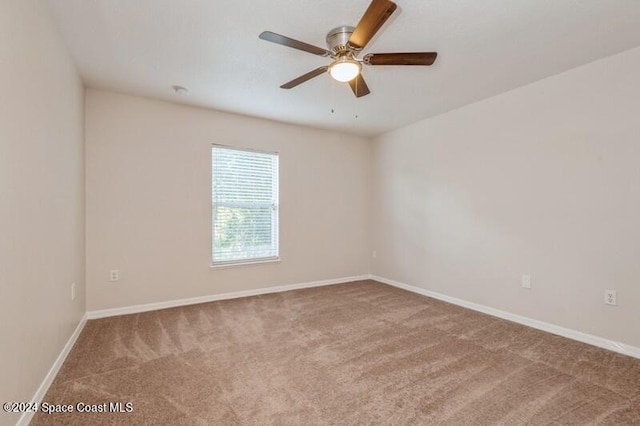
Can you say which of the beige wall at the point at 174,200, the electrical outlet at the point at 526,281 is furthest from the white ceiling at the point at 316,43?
the electrical outlet at the point at 526,281

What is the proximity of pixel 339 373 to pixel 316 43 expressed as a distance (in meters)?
2.49

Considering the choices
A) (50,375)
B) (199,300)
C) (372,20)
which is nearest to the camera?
(372,20)

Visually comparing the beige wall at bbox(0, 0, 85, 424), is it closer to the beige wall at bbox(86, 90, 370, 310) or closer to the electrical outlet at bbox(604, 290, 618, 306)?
the beige wall at bbox(86, 90, 370, 310)

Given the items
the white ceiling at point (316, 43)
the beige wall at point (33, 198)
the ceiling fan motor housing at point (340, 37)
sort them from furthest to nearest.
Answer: the ceiling fan motor housing at point (340, 37)
the white ceiling at point (316, 43)
the beige wall at point (33, 198)

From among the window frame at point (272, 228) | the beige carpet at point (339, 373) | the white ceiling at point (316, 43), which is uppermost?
the white ceiling at point (316, 43)

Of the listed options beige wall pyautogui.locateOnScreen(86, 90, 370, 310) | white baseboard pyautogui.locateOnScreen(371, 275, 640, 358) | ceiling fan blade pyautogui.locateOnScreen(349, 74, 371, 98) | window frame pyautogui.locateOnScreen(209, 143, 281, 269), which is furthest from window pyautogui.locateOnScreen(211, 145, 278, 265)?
white baseboard pyautogui.locateOnScreen(371, 275, 640, 358)

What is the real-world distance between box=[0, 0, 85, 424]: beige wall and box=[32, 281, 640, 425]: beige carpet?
38cm

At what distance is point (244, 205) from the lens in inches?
162

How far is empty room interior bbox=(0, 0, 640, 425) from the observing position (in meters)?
1.78

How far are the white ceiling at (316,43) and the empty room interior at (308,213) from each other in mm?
20

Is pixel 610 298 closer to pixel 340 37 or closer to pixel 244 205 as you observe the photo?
pixel 340 37

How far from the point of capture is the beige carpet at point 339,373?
1720 mm

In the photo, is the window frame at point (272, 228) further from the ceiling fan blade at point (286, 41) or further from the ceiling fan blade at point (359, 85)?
the ceiling fan blade at point (286, 41)

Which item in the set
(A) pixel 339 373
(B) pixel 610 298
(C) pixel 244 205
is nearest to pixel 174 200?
(C) pixel 244 205
